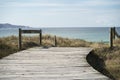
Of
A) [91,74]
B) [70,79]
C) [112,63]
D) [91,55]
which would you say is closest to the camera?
[70,79]

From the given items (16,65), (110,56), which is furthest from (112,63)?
(16,65)

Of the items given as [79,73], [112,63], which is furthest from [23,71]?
[112,63]

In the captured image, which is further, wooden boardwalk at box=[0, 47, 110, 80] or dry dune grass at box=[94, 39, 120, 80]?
dry dune grass at box=[94, 39, 120, 80]

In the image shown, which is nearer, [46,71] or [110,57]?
[46,71]

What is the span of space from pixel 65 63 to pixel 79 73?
2309mm

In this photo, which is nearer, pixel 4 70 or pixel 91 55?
pixel 4 70

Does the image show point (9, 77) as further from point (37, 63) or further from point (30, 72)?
point (37, 63)

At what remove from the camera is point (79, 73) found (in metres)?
9.93

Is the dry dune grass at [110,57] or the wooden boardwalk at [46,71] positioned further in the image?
the dry dune grass at [110,57]

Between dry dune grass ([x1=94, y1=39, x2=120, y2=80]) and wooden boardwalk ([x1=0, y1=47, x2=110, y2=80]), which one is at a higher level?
wooden boardwalk ([x1=0, y1=47, x2=110, y2=80])

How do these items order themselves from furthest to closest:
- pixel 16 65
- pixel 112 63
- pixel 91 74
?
pixel 112 63 → pixel 16 65 → pixel 91 74

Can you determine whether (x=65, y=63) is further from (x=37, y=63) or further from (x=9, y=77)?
(x=9, y=77)

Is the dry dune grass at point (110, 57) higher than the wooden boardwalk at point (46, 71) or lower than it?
lower

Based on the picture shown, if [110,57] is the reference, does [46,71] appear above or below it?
above
